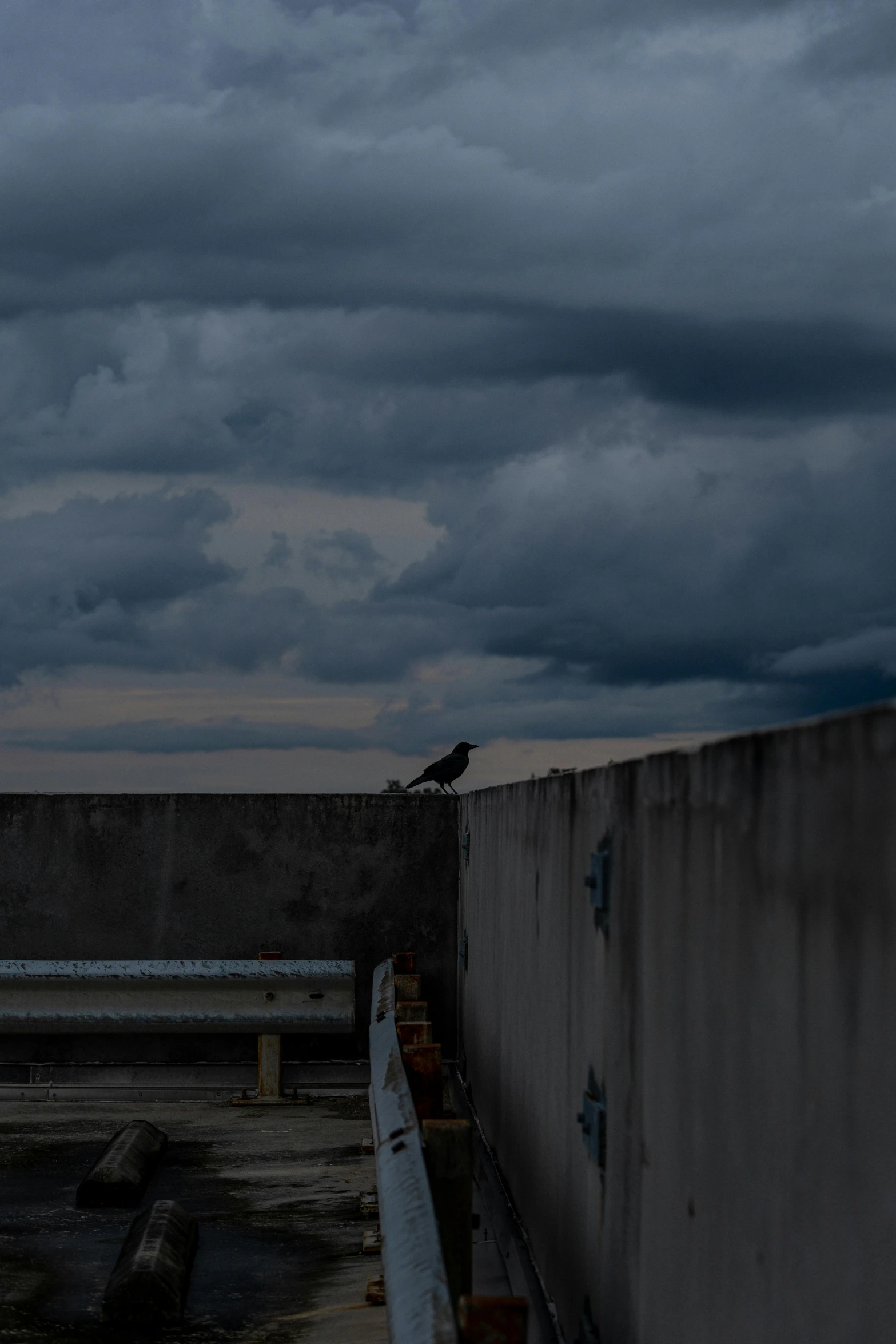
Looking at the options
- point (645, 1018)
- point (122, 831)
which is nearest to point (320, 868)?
point (122, 831)

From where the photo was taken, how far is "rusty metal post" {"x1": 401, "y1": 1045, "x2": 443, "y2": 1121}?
5.22 metres

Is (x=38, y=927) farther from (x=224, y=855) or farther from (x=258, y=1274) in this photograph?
(x=258, y=1274)

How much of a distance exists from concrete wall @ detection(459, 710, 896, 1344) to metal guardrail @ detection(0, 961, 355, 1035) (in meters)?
5.10

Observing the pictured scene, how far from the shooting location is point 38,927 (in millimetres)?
10211

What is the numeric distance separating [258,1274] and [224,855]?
462 cm

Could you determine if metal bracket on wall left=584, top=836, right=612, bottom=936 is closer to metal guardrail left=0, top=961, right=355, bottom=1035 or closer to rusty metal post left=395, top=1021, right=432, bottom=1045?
rusty metal post left=395, top=1021, right=432, bottom=1045

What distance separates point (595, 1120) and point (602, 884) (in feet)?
1.78

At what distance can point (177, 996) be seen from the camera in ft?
31.5

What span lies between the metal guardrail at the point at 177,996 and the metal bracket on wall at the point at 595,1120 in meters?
5.77

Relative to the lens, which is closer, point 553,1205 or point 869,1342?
point 869,1342

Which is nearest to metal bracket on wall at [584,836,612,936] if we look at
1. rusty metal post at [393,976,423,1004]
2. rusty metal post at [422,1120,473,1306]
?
rusty metal post at [422,1120,473,1306]

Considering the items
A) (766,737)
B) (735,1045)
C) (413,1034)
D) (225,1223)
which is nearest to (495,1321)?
(735,1045)

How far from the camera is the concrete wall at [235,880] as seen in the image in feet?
33.1

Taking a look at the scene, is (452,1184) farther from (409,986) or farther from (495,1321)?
(409,986)
